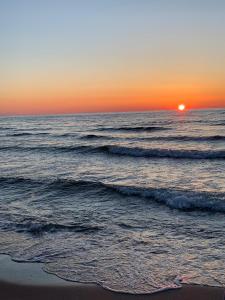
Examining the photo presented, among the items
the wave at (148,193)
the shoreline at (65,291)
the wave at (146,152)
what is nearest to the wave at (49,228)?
the wave at (148,193)

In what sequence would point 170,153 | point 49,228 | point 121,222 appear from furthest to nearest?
point 170,153 → point 121,222 → point 49,228

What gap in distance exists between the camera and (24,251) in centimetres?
743

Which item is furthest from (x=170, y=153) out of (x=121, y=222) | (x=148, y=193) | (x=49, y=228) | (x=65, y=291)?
(x=65, y=291)

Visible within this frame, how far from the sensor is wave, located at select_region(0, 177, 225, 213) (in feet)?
34.0

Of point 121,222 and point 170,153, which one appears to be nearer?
point 121,222

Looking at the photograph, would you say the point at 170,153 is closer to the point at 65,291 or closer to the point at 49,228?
the point at 49,228

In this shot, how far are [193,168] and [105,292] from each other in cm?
1223

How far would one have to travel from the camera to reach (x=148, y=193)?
12.0 m

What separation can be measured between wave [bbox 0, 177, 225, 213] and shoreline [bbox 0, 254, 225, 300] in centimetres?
269

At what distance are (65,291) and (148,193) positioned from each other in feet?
21.8

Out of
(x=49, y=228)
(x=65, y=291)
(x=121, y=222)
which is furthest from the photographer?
(x=121, y=222)

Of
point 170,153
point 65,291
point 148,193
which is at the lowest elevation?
point 65,291

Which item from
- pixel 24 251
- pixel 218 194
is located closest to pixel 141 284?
pixel 24 251

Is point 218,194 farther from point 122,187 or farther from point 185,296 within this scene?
point 185,296
